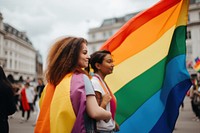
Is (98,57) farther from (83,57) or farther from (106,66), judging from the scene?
(83,57)

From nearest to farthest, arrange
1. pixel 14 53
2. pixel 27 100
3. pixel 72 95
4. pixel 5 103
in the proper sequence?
pixel 72 95, pixel 5 103, pixel 27 100, pixel 14 53

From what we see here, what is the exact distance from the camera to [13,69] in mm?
62438

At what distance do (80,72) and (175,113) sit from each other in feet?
5.51

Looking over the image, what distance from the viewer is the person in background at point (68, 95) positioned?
1.55 meters

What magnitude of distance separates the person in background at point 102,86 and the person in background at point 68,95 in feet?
0.51

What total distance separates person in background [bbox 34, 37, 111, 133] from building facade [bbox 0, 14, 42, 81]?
52.2 meters

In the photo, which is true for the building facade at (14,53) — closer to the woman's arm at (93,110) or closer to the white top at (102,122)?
the white top at (102,122)

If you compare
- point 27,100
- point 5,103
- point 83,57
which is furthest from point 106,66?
point 27,100

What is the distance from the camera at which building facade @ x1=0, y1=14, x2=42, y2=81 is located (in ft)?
186

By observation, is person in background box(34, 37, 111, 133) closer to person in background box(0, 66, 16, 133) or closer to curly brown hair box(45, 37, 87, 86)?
curly brown hair box(45, 37, 87, 86)

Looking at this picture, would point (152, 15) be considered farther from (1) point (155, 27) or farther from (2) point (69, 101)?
(2) point (69, 101)

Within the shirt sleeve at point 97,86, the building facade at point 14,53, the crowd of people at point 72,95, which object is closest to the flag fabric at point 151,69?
the crowd of people at point 72,95

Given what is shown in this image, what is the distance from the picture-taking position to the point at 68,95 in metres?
1.58

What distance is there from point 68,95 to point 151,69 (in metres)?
2.00
